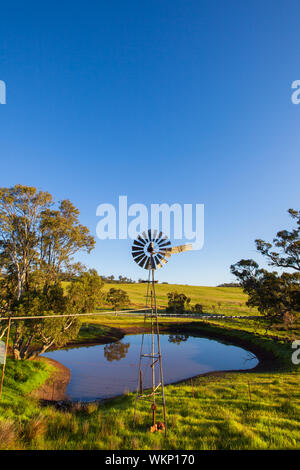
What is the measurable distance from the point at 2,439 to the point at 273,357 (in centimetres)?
3224

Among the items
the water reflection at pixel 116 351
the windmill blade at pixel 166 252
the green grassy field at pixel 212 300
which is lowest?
the water reflection at pixel 116 351

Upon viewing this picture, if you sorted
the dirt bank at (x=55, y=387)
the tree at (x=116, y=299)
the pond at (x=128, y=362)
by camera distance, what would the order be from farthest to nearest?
1. the tree at (x=116, y=299)
2. the pond at (x=128, y=362)
3. the dirt bank at (x=55, y=387)

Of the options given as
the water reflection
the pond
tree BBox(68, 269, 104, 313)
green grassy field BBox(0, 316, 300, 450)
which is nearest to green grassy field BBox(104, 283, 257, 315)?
the pond

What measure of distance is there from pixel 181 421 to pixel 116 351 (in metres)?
27.8

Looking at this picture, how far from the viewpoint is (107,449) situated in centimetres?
832

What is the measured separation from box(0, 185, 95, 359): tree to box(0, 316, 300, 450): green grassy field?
4323 millimetres

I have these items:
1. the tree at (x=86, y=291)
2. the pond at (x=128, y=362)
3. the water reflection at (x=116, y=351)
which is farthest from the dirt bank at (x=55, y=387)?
the water reflection at (x=116, y=351)

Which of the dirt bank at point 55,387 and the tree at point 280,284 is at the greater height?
the tree at point 280,284

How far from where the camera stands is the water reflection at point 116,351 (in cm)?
3297

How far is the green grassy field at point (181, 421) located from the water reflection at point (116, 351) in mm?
14995

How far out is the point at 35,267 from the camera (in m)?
23.5

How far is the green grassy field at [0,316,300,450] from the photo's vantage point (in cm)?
860

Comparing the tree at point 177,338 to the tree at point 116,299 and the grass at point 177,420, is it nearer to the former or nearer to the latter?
the tree at point 116,299
